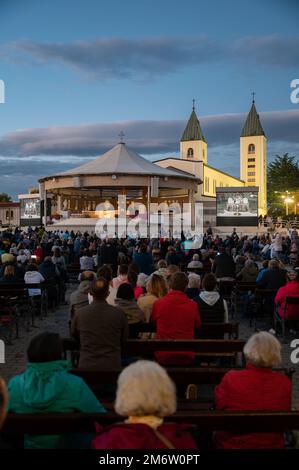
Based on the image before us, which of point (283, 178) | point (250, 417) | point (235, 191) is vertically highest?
point (283, 178)

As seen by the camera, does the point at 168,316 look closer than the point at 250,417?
No

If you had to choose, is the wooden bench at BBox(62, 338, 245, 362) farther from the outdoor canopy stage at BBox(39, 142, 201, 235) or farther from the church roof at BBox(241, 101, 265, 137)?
the church roof at BBox(241, 101, 265, 137)

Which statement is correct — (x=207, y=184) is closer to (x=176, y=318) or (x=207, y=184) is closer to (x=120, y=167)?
(x=120, y=167)

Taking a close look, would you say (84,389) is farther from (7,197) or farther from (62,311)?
(7,197)

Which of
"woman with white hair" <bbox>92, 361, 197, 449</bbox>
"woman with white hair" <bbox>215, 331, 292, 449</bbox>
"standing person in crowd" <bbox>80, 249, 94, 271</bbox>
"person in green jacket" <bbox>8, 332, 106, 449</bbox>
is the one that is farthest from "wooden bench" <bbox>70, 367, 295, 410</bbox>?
"standing person in crowd" <bbox>80, 249, 94, 271</bbox>

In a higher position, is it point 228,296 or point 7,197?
point 7,197

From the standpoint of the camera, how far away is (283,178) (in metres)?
86.0

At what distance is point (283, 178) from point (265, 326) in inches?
3116

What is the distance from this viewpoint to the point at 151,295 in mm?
6832

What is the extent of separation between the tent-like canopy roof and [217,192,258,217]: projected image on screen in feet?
14.0

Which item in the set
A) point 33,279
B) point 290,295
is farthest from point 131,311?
point 33,279

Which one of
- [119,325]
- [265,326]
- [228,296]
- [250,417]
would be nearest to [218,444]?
[250,417]

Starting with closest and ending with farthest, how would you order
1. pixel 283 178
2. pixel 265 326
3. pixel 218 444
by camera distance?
1. pixel 218 444
2. pixel 265 326
3. pixel 283 178

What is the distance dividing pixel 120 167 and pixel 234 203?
8919mm
